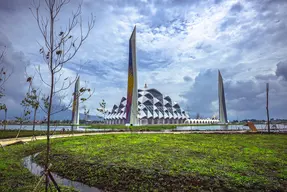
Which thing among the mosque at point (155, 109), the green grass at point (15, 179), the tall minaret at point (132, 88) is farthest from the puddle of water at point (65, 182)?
the mosque at point (155, 109)

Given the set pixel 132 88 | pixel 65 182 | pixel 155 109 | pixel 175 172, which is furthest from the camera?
pixel 155 109

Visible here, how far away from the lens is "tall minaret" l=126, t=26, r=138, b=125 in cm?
4288

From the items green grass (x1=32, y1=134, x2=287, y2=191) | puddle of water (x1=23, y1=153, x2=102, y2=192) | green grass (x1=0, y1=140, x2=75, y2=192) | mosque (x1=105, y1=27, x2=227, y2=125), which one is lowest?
puddle of water (x1=23, y1=153, x2=102, y2=192)

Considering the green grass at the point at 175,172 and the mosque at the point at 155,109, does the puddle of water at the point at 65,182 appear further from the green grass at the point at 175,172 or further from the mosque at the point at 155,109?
the mosque at the point at 155,109

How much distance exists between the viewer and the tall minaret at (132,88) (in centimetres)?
4288

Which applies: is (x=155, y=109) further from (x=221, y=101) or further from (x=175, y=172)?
(x=175, y=172)

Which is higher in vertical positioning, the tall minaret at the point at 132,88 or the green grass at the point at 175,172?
the tall minaret at the point at 132,88

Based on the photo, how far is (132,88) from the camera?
42.8m

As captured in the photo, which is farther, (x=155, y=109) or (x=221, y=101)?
(x=155, y=109)

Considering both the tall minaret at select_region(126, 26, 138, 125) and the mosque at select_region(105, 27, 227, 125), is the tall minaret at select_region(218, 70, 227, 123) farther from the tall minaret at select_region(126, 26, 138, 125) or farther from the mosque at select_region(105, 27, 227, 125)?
the tall minaret at select_region(126, 26, 138, 125)

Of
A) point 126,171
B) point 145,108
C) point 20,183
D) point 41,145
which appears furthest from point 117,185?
point 145,108

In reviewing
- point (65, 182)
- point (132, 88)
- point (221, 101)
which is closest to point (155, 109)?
point (221, 101)

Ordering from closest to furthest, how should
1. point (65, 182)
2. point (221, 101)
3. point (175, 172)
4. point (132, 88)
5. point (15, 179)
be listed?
point (175, 172) < point (15, 179) < point (65, 182) < point (132, 88) < point (221, 101)

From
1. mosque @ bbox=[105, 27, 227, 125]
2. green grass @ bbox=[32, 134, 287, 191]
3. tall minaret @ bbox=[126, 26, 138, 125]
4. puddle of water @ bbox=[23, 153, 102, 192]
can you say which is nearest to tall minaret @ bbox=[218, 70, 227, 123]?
mosque @ bbox=[105, 27, 227, 125]
